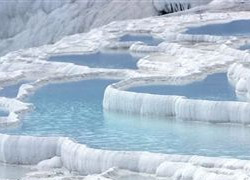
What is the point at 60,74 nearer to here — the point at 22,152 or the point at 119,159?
the point at 22,152

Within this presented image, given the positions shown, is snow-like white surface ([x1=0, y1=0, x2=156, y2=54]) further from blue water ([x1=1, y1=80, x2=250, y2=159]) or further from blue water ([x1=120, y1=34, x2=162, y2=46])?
blue water ([x1=1, y1=80, x2=250, y2=159])

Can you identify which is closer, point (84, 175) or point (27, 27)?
point (84, 175)

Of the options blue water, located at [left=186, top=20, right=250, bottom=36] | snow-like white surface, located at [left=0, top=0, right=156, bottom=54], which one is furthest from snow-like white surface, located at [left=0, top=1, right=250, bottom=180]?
snow-like white surface, located at [left=0, top=0, right=156, bottom=54]

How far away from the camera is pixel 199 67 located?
635 inches

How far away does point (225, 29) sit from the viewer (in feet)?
70.0

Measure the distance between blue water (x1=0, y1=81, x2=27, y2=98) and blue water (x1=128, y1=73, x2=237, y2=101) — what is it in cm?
241

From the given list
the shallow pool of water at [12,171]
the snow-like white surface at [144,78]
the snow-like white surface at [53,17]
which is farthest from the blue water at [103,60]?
the snow-like white surface at [53,17]

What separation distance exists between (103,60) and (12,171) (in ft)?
26.5

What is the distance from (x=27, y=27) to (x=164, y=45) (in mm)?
13408

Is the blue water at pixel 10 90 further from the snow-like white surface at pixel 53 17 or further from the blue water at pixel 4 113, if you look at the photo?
the snow-like white surface at pixel 53 17

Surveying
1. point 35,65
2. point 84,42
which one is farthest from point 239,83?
point 84,42

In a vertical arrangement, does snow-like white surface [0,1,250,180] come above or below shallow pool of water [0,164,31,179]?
above

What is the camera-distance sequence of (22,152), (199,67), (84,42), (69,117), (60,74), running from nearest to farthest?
(22,152), (69,117), (199,67), (60,74), (84,42)

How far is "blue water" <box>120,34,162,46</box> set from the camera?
20.8m
